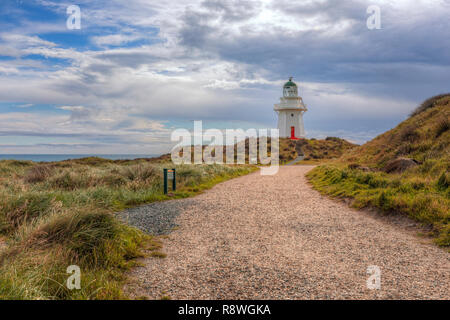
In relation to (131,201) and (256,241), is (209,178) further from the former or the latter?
(256,241)

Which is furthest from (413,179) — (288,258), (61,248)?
(61,248)

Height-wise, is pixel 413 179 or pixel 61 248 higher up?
pixel 413 179

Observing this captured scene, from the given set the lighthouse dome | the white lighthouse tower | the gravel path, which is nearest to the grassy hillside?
the gravel path

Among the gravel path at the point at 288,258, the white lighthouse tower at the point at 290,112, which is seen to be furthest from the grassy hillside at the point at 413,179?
the white lighthouse tower at the point at 290,112

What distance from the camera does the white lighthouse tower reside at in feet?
159

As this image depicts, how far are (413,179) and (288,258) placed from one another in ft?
20.3

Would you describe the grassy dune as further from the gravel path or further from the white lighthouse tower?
the white lighthouse tower

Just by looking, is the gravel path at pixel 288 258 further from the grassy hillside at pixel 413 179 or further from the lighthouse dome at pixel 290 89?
the lighthouse dome at pixel 290 89

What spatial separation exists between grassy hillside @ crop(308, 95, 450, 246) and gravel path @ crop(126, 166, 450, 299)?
2.08ft

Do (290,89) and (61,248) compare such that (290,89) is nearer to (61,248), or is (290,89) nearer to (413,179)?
(413,179)

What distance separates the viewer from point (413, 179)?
9.09m

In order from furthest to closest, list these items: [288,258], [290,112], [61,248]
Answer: [290,112] → [288,258] → [61,248]

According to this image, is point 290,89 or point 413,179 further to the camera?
point 290,89
